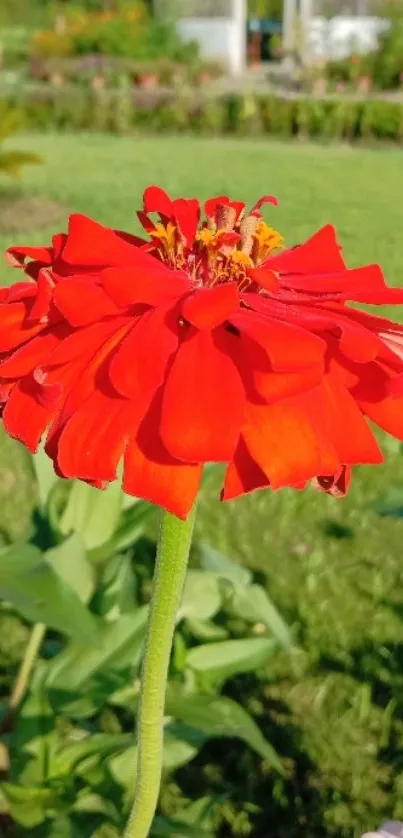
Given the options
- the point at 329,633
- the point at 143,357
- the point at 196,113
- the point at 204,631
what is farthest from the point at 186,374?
the point at 196,113

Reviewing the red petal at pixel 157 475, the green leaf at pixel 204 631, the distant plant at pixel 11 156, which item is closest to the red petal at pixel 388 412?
the red petal at pixel 157 475

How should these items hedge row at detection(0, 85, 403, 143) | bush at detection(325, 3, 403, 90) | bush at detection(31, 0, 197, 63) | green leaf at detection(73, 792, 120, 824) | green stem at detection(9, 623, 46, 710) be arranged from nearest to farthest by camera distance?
green leaf at detection(73, 792, 120, 824), green stem at detection(9, 623, 46, 710), hedge row at detection(0, 85, 403, 143), bush at detection(325, 3, 403, 90), bush at detection(31, 0, 197, 63)

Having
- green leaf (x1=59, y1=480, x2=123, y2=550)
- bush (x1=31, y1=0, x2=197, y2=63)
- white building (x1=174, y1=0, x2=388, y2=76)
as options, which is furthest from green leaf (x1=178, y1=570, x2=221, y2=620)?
white building (x1=174, y1=0, x2=388, y2=76)

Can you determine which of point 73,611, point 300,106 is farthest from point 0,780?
point 300,106

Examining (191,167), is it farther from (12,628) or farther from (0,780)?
(0,780)

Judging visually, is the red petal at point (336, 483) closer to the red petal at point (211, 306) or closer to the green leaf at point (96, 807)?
the red petal at point (211, 306)

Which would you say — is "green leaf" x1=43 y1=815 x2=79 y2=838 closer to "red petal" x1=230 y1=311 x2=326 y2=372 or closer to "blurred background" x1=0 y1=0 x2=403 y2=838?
"blurred background" x1=0 y1=0 x2=403 y2=838

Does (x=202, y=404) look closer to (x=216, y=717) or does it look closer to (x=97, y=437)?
(x=97, y=437)
